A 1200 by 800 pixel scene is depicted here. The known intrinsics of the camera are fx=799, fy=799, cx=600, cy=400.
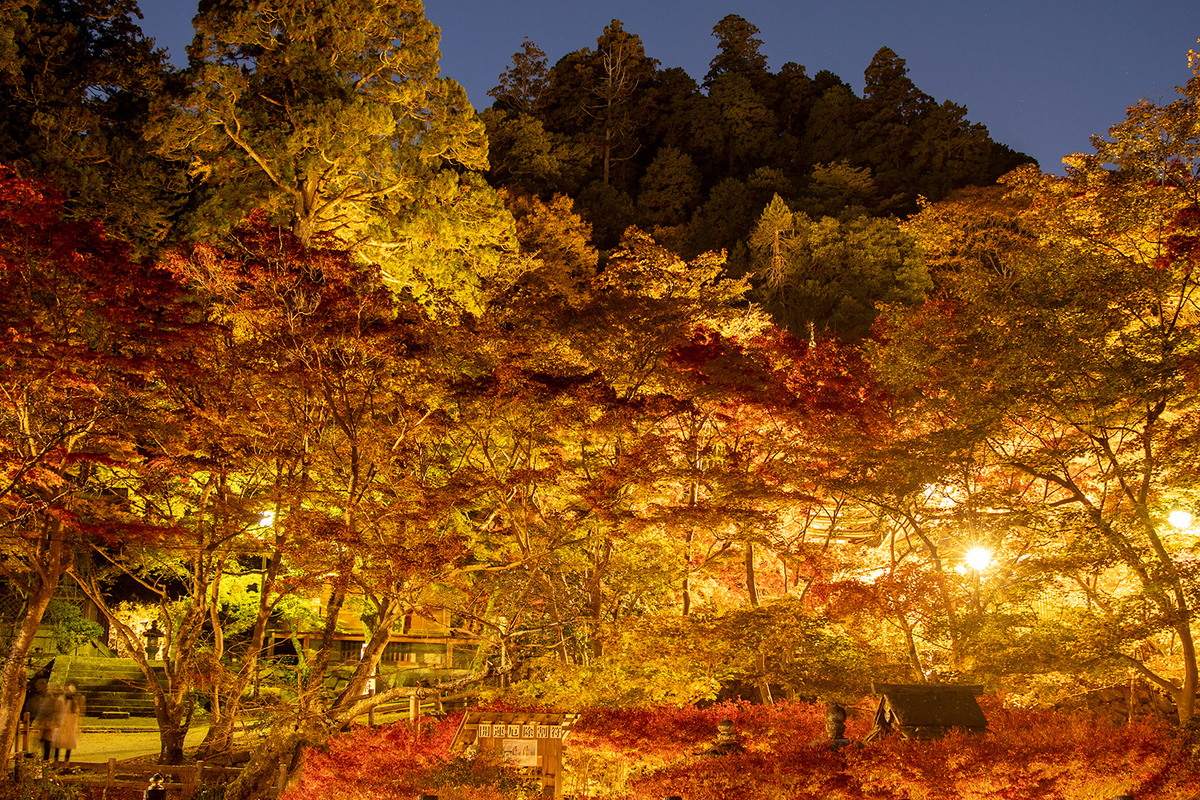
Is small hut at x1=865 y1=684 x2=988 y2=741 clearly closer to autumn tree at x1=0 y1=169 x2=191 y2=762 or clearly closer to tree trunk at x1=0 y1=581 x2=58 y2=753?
autumn tree at x1=0 y1=169 x2=191 y2=762

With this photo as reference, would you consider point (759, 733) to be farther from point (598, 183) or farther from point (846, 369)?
point (598, 183)

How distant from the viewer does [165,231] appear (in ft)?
44.9

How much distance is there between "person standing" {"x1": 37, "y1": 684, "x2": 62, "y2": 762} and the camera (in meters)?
9.89

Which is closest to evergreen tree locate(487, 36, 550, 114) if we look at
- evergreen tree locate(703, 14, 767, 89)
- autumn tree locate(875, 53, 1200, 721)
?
evergreen tree locate(703, 14, 767, 89)

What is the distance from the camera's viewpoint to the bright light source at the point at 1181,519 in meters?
9.14

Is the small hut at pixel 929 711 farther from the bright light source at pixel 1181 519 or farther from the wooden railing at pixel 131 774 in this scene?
the wooden railing at pixel 131 774

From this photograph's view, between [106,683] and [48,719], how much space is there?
501cm

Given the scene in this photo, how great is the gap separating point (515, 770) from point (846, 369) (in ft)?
26.5

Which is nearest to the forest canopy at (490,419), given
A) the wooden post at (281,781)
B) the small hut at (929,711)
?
the wooden post at (281,781)

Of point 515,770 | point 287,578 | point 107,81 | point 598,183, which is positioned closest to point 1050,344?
point 515,770

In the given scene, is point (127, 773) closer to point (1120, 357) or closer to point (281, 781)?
point (281, 781)

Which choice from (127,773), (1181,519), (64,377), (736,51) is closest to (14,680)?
(127,773)

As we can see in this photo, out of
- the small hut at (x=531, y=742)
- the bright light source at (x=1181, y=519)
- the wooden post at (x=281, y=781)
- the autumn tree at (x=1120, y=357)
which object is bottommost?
the wooden post at (x=281, y=781)

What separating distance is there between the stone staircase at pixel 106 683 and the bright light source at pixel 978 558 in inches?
511
